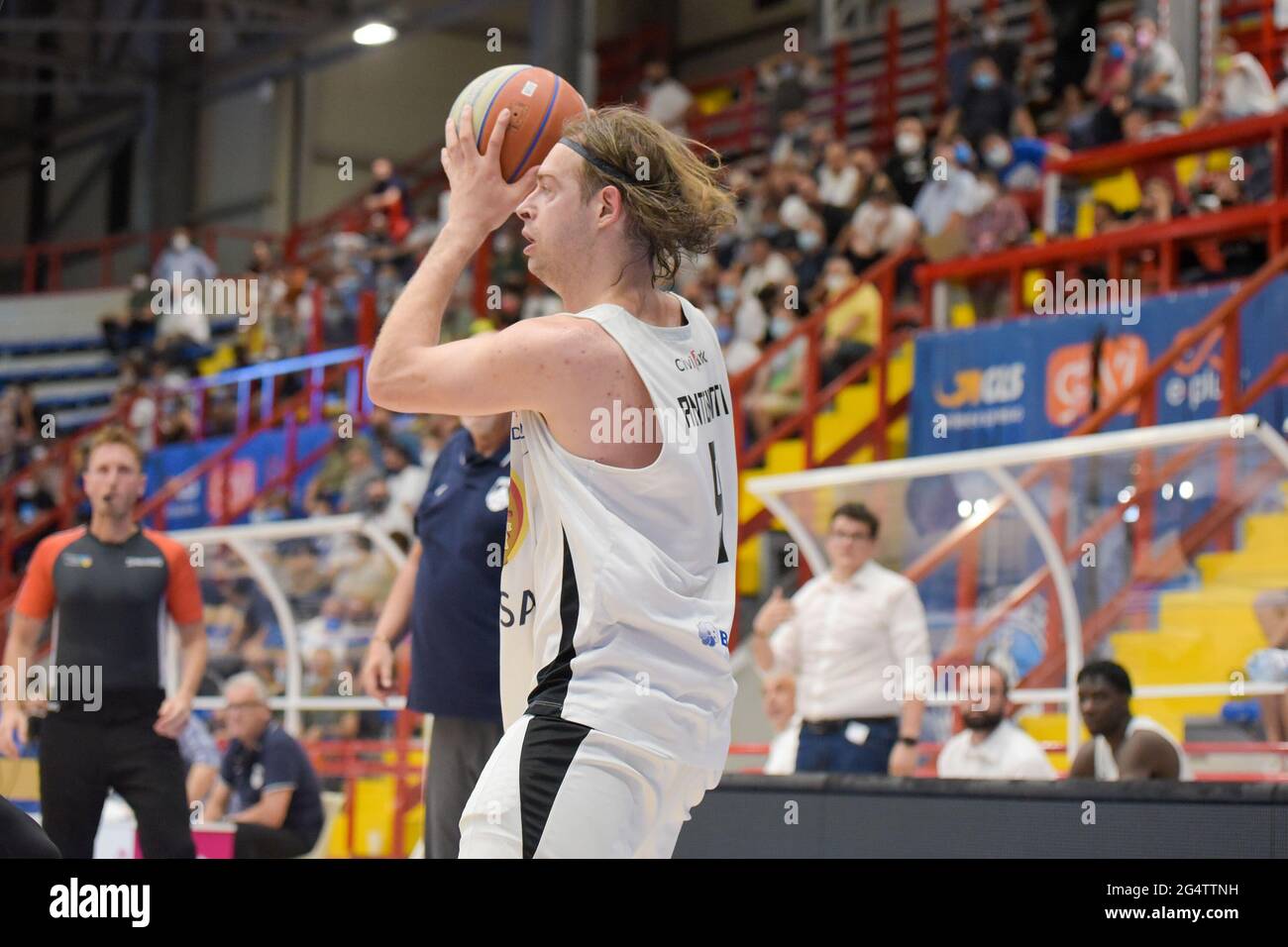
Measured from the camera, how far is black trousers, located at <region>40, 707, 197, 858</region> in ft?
20.3

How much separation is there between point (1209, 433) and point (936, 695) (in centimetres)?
175

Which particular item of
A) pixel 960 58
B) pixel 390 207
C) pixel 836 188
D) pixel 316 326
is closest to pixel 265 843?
pixel 836 188

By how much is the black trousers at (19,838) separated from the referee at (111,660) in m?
2.49

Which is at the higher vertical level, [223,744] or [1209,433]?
[1209,433]

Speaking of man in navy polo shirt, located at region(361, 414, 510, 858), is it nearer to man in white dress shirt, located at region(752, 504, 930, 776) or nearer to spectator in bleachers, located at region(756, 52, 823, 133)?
man in white dress shirt, located at region(752, 504, 930, 776)

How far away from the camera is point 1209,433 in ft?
25.8

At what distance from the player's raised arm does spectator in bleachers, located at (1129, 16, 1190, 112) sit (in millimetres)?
11614

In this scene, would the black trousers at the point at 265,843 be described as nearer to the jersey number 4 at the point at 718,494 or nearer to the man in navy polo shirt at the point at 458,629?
the man in navy polo shirt at the point at 458,629

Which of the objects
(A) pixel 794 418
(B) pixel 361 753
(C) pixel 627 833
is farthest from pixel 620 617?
(A) pixel 794 418

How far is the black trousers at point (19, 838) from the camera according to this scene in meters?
3.67

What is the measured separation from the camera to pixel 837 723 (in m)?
8.56

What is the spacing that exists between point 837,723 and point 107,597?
11.6ft

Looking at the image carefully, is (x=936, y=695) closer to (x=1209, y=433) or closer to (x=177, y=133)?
(x=1209, y=433)

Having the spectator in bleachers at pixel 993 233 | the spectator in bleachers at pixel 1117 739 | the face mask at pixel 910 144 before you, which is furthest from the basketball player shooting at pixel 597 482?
the face mask at pixel 910 144
